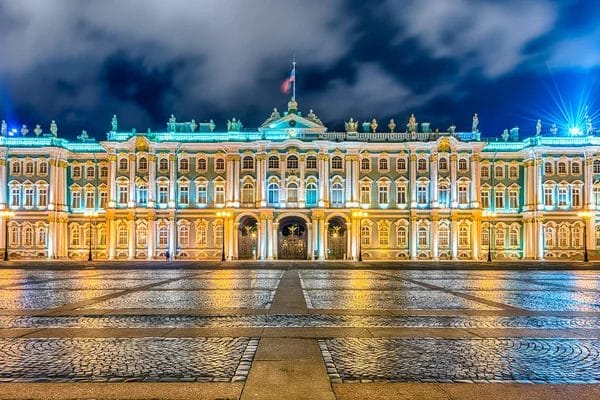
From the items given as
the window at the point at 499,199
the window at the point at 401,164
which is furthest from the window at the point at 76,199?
the window at the point at 499,199

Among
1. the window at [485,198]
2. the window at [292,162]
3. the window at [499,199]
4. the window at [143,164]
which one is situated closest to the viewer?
the window at [292,162]

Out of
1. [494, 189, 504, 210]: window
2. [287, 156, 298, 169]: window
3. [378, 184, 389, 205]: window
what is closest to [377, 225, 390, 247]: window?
[378, 184, 389, 205]: window

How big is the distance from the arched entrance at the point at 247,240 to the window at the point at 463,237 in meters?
22.8

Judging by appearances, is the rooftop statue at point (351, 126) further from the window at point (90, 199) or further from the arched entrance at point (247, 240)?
the window at point (90, 199)

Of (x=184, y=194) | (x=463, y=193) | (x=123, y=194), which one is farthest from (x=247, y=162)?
(x=463, y=193)

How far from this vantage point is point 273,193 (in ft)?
196

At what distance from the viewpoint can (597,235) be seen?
5859 centimetres

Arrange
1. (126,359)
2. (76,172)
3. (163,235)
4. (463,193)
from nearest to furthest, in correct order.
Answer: (126,359) → (163,235) → (463,193) → (76,172)

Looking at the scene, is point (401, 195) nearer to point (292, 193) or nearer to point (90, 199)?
point (292, 193)

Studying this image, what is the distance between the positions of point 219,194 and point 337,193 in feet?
43.7

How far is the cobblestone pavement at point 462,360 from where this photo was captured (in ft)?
27.1

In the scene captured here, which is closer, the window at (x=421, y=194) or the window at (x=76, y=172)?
the window at (x=421, y=194)

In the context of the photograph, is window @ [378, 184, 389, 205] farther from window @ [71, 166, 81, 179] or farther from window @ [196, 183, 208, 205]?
window @ [71, 166, 81, 179]

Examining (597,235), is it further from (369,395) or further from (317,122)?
(369,395)
